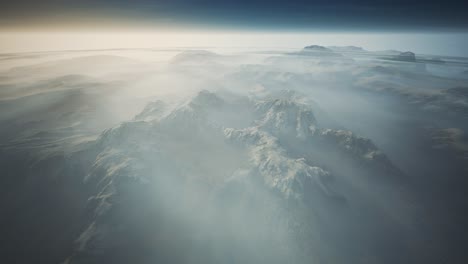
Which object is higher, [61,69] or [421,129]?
[61,69]

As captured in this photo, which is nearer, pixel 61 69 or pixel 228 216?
pixel 228 216

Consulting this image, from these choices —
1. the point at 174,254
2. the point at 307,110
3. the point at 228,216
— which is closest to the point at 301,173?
the point at 228,216

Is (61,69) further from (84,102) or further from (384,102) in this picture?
(384,102)

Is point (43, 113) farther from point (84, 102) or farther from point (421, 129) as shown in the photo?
point (421, 129)

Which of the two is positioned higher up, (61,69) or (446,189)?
(61,69)

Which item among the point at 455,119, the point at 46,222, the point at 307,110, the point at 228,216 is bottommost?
the point at 46,222

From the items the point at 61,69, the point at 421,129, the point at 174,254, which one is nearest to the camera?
the point at 174,254

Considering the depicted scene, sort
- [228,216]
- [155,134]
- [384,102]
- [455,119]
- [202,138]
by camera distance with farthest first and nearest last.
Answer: [384,102] → [455,119] → [202,138] → [155,134] → [228,216]

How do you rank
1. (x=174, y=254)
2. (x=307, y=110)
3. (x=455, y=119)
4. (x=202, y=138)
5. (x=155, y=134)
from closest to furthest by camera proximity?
(x=174, y=254) < (x=155, y=134) < (x=202, y=138) < (x=307, y=110) < (x=455, y=119)

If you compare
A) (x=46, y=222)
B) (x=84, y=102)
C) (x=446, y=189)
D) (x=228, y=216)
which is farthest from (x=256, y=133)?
(x=84, y=102)
